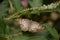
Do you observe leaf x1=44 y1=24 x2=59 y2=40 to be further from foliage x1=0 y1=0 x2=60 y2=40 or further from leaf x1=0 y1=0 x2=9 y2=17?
leaf x1=0 y1=0 x2=9 y2=17

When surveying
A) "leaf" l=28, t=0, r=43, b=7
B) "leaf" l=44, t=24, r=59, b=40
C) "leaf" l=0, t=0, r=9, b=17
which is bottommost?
"leaf" l=44, t=24, r=59, b=40

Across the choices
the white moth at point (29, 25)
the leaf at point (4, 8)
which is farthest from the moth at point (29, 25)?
the leaf at point (4, 8)

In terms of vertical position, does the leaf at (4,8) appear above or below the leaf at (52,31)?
above

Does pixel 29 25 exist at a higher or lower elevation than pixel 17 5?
lower

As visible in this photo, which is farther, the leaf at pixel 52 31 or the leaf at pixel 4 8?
the leaf at pixel 4 8

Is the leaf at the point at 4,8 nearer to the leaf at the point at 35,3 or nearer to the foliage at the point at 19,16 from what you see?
the foliage at the point at 19,16

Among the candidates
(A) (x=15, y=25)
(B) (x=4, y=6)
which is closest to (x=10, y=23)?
(A) (x=15, y=25)

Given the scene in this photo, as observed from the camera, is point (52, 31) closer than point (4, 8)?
Yes

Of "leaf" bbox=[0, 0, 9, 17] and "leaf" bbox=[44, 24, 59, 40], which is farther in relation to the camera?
"leaf" bbox=[0, 0, 9, 17]

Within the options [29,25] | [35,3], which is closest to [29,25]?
[29,25]

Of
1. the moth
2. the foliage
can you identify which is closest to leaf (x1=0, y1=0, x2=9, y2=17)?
the foliage

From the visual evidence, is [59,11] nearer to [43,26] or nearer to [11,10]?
[43,26]

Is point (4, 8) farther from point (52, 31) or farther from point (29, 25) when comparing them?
point (52, 31)
